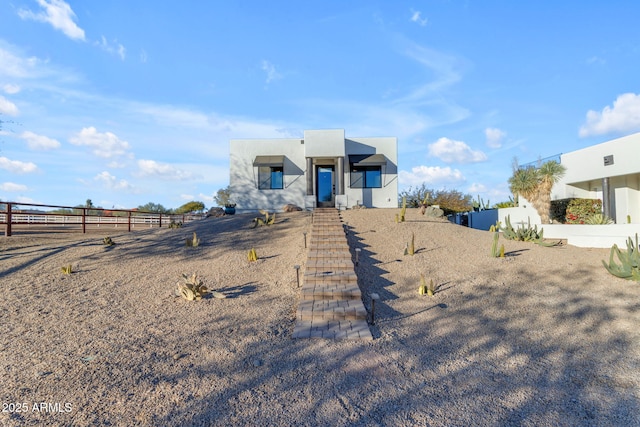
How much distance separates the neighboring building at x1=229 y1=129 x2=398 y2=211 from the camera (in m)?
17.9

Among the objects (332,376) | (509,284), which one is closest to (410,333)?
(332,376)

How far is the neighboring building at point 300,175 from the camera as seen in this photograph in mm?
17906

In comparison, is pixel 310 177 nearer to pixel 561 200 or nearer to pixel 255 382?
pixel 561 200

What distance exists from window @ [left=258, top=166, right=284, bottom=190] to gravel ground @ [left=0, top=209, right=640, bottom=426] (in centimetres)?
977

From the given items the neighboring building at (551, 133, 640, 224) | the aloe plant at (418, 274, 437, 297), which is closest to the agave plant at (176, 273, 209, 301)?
the aloe plant at (418, 274, 437, 297)

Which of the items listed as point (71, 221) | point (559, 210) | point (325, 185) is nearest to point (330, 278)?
point (325, 185)

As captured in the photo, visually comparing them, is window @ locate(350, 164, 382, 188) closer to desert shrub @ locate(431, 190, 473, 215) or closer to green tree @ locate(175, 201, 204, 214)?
desert shrub @ locate(431, 190, 473, 215)

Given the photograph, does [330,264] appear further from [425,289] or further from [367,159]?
[367,159]

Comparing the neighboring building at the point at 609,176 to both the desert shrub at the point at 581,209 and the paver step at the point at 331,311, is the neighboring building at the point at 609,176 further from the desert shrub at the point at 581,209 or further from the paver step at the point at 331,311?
the paver step at the point at 331,311

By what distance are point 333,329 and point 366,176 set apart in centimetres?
1385

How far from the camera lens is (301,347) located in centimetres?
433

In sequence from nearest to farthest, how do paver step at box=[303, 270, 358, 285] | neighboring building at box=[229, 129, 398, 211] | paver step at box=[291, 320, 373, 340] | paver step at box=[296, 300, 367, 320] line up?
paver step at box=[291, 320, 373, 340]
paver step at box=[296, 300, 367, 320]
paver step at box=[303, 270, 358, 285]
neighboring building at box=[229, 129, 398, 211]

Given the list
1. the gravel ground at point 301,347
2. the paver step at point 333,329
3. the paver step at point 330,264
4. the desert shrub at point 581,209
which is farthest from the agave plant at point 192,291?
the desert shrub at point 581,209

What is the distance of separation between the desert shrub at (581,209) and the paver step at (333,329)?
1453 centimetres
